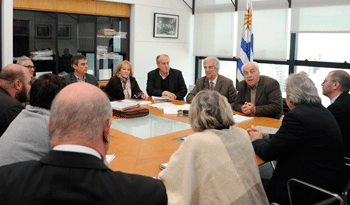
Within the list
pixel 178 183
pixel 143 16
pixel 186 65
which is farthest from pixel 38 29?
pixel 178 183

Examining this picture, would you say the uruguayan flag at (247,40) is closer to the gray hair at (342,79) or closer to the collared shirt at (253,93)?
the collared shirt at (253,93)

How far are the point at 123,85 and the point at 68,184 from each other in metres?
4.17

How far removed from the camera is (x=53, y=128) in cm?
104

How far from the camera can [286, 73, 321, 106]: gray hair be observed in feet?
7.48

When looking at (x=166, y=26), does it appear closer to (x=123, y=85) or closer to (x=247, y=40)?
(x=247, y=40)

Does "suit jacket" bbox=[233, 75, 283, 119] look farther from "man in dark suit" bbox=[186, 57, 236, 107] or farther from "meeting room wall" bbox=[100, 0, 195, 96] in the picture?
"meeting room wall" bbox=[100, 0, 195, 96]

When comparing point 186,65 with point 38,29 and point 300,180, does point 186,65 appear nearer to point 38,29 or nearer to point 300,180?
point 38,29

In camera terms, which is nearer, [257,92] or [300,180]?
[300,180]

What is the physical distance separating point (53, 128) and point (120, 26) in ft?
18.6

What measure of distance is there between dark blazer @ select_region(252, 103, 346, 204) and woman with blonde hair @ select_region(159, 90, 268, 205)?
45 cm

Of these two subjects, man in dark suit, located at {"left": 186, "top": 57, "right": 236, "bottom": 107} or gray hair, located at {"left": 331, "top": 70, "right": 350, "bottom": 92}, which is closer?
gray hair, located at {"left": 331, "top": 70, "right": 350, "bottom": 92}

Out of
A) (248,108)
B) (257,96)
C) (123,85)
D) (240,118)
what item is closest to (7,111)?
→ (240,118)

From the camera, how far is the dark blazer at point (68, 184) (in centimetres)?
92

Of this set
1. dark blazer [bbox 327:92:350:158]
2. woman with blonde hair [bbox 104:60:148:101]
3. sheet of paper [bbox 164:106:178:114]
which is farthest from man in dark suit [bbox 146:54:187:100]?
dark blazer [bbox 327:92:350:158]
